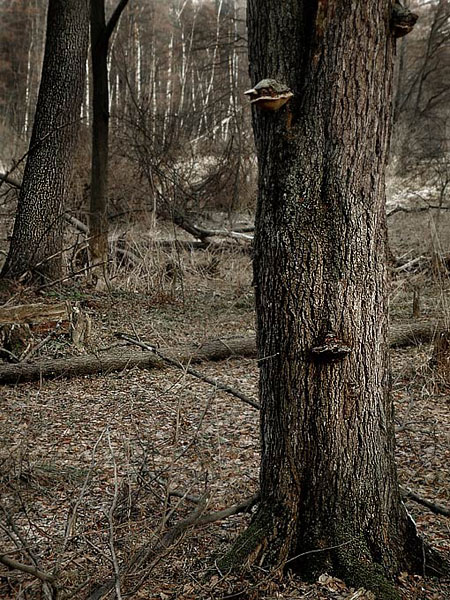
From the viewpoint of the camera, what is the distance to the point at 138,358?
743 cm

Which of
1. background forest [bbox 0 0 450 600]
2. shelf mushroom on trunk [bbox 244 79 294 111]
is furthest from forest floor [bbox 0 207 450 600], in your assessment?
shelf mushroom on trunk [bbox 244 79 294 111]

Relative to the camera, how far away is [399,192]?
1903 centimetres

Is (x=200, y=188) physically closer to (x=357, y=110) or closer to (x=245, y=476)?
(x=245, y=476)

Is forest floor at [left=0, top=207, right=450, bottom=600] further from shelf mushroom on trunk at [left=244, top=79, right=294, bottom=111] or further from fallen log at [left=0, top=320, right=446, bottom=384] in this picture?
shelf mushroom on trunk at [left=244, top=79, right=294, bottom=111]

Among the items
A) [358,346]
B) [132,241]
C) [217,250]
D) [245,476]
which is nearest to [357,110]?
[358,346]

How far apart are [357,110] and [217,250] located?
8.59 m

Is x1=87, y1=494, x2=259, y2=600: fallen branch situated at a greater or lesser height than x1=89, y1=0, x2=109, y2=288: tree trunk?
lesser

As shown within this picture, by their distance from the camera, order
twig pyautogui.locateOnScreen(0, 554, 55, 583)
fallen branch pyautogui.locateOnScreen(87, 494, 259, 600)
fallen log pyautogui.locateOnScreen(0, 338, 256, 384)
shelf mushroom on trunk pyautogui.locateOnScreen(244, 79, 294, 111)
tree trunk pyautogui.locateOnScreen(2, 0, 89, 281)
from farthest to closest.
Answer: tree trunk pyautogui.locateOnScreen(2, 0, 89, 281) < fallen log pyautogui.locateOnScreen(0, 338, 256, 384) < shelf mushroom on trunk pyautogui.locateOnScreen(244, 79, 294, 111) < fallen branch pyautogui.locateOnScreen(87, 494, 259, 600) < twig pyautogui.locateOnScreen(0, 554, 55, 583)

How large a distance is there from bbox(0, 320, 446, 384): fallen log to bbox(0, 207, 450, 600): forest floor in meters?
0.10

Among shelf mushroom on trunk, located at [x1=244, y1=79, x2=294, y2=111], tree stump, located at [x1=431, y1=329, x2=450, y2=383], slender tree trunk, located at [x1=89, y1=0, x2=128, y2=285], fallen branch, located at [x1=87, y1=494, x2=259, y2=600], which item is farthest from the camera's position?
slender tree trunk, located at [x1=89, y1=0, x2=128, y2=285]

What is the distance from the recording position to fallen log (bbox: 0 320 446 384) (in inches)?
272

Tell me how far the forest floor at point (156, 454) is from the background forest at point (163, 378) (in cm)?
2

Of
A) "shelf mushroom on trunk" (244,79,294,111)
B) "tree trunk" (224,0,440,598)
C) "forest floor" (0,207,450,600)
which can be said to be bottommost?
"forest floor" (0,207,450,600)

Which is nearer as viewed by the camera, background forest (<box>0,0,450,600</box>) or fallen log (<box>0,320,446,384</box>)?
background forest (<box>0,0,450,600</box>)
